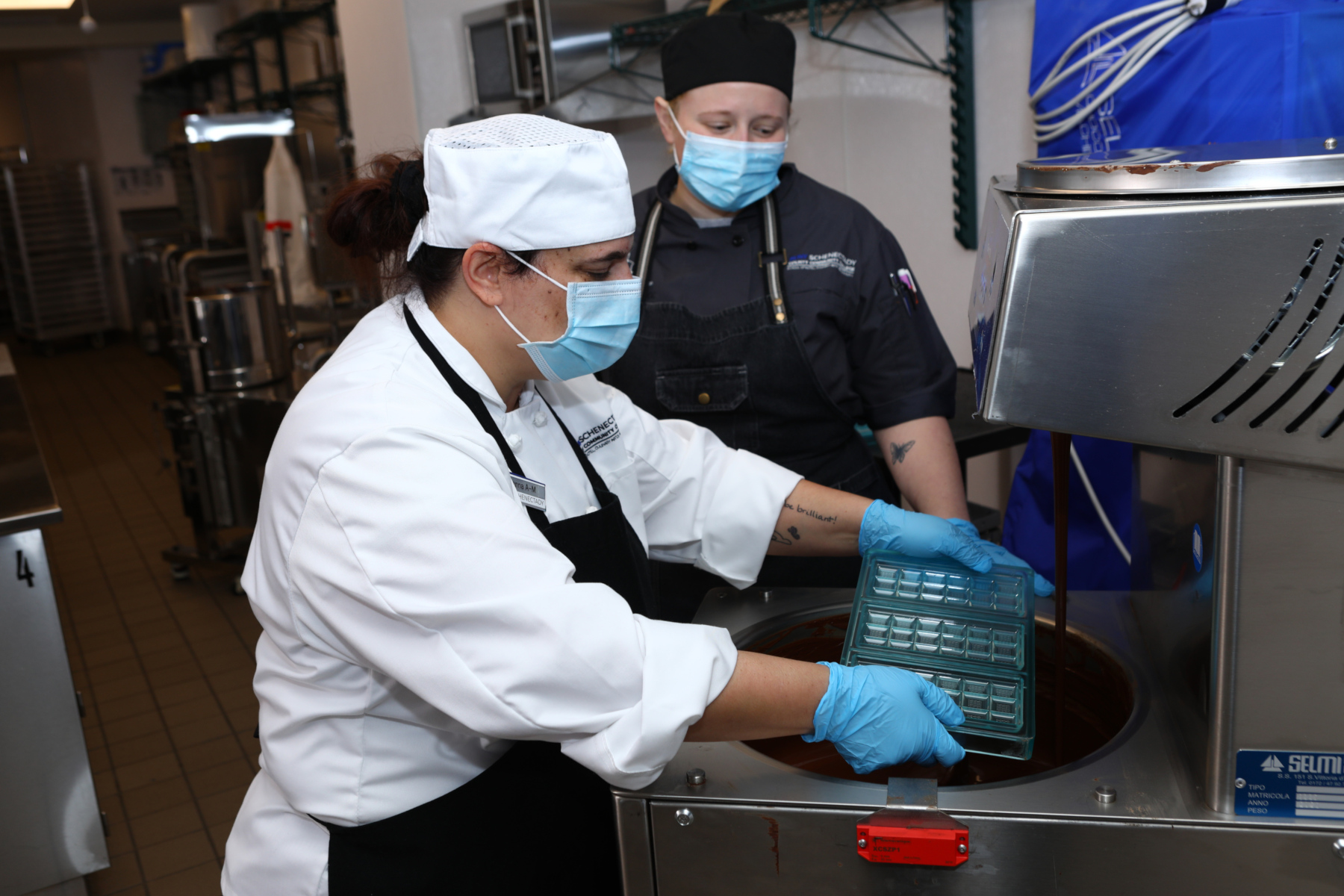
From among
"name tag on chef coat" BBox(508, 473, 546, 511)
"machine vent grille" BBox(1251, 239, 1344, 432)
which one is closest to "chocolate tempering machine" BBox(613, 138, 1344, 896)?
"machine vent grille" BBox(1251, 239, 1344, 432)

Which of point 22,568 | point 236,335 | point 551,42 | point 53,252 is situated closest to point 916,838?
point 22,568

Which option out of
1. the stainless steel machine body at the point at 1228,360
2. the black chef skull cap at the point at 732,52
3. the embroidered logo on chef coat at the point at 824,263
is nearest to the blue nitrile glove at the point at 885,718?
the stainless steel machine body at the point at 1228,360

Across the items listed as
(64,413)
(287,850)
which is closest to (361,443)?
(287,850)

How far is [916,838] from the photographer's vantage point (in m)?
0.93

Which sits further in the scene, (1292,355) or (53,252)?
(53,252)

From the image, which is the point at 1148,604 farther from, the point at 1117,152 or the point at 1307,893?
the point at 1117,152

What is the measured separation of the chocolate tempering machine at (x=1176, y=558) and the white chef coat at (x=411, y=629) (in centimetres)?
13

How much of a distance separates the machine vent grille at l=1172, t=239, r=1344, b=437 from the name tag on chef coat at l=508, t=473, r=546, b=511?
75cm

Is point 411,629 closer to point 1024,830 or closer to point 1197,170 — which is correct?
point 1024,830

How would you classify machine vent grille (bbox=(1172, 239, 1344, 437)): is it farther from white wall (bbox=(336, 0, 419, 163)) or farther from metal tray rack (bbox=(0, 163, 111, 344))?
metal tray rack (bbox=(0, 163, 111, 344))

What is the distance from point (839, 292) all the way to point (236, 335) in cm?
299

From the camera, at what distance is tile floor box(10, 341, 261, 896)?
9.18 feet

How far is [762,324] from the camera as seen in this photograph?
Answer: 1894 mm

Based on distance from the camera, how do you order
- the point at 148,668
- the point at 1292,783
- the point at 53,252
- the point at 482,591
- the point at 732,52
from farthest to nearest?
the point at 53,252
the point at 148,668
the point at 732,52
the point at 482,591
the point at 1292,783
